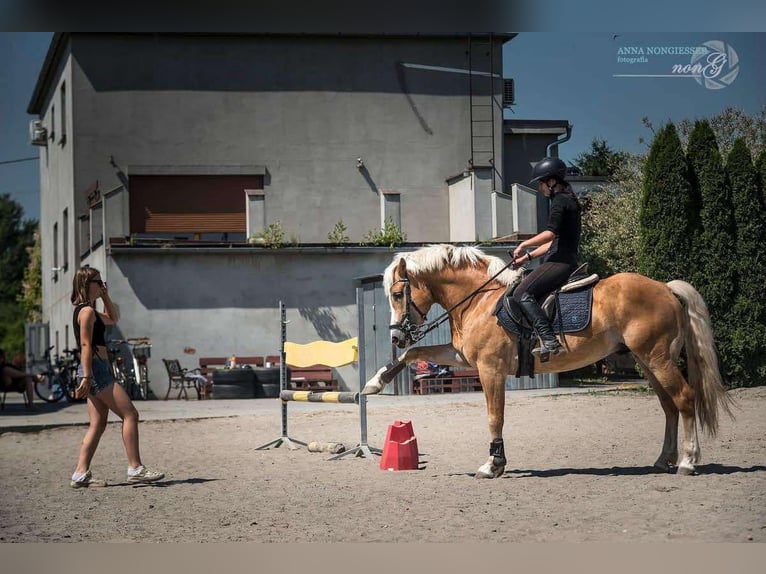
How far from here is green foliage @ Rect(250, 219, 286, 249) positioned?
1571 centimetres

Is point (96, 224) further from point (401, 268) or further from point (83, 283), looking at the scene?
point (401, 268)

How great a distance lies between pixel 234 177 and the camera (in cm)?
1562

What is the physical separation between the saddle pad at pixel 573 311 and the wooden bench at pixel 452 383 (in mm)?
8533

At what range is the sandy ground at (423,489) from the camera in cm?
533

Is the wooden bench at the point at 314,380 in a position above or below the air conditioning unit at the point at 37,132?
below

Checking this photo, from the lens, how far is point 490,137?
35.0 ft

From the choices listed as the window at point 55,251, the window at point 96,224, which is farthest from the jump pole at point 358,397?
the window at point 55,251

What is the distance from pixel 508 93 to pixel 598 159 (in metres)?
0.95

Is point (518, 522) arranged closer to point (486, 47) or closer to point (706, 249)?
point (486, 47)

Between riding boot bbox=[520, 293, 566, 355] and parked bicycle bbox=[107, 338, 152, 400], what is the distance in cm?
1010

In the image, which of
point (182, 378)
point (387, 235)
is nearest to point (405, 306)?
point (387, 235)

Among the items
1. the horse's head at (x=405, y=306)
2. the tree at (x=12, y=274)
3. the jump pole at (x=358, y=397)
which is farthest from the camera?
the tree at (x=12, y=274)

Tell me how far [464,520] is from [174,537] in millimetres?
1546

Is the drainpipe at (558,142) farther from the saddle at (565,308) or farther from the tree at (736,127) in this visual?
the tree at (736,127)
